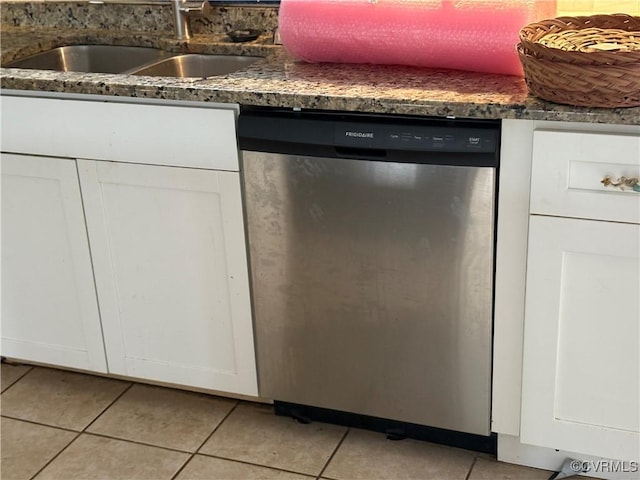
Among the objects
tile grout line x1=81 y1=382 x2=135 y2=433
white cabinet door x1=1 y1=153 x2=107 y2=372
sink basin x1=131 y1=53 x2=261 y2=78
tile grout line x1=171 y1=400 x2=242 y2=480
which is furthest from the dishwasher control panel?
tile grout line x1=81 y1=382 x2=135 y2=433

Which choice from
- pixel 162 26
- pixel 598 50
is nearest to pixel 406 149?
pixel 598 50

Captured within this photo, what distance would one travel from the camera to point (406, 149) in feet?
6.24

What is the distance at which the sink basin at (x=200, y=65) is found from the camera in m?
2.49

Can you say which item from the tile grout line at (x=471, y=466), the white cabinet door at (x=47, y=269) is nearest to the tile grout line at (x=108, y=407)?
the white cabinet door at (x=47, y=269)

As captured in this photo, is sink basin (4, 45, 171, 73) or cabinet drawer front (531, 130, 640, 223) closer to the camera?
cabinet drawer front (531, 130, 640, 223)

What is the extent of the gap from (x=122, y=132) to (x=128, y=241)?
30 cm

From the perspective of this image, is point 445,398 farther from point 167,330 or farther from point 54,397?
point 54,397

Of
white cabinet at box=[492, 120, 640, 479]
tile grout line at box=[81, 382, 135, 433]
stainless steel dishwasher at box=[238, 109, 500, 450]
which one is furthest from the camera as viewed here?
tile grout line at box=[81, 382, 135, 433]

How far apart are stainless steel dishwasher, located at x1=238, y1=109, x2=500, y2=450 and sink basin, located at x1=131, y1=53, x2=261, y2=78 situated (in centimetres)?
53

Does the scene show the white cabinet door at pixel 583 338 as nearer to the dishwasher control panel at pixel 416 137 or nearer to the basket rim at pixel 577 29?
the dishwasher control panel at pixel 416 137

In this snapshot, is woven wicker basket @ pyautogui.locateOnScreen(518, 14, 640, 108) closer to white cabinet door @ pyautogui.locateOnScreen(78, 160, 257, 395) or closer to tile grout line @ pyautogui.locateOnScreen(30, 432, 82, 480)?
white cabinet door @ pyautogui.locateOnScreen(78, 160, 257, 395)

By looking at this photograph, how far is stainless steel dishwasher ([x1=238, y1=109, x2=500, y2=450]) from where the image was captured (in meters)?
1.91

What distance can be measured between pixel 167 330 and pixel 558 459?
1.05 meters

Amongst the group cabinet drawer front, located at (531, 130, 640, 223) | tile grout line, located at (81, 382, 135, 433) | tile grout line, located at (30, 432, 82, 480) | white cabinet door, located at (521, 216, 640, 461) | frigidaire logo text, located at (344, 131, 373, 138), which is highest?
frigidaire logo text, located at (344, 131, 373, 138)
